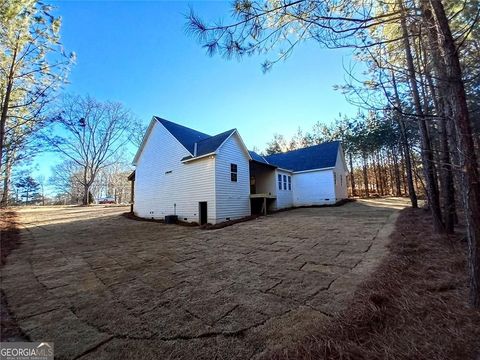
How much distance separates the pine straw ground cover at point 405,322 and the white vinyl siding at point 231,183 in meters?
8.72

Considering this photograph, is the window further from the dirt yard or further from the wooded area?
the wooded area

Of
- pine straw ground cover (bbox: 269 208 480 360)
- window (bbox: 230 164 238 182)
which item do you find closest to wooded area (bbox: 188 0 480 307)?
pine straw ground cover (bbox: 269 208 480 360)

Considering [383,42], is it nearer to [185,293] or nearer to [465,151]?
[465,151]

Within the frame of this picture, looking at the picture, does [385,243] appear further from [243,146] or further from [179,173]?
[179,173]

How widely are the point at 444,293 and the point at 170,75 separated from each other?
12.8 m

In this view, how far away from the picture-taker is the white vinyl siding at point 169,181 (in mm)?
11820

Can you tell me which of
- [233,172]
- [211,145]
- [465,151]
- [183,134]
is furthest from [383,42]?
[183,134]

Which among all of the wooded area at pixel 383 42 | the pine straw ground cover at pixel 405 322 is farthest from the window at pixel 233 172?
the pine straw ground cover at pixel 405 322

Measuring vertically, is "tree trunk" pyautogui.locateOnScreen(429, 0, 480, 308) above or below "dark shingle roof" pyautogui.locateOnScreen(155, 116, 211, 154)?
below

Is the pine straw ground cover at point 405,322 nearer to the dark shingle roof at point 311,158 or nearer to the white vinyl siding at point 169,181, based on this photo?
the white vinyl siding at point 169,181

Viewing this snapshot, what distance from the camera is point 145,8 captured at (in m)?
6.73

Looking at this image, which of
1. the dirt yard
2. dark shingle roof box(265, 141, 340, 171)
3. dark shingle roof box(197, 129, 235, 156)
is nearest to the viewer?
the dirt yard

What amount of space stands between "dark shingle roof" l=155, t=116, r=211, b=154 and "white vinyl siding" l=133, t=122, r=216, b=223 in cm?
27

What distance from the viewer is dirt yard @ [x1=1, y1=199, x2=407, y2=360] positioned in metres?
2.36
